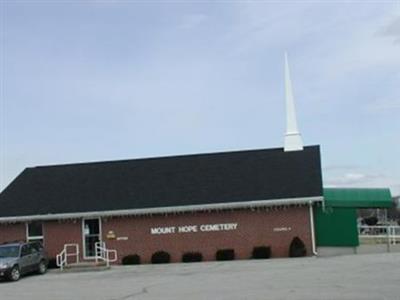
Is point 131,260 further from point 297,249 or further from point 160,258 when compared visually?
point 297,249

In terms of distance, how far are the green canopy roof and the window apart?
14.7 meters

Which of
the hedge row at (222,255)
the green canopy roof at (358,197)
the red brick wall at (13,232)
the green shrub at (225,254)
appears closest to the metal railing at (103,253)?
the hedge row at (222,255)

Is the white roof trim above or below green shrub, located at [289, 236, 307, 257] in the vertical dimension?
above

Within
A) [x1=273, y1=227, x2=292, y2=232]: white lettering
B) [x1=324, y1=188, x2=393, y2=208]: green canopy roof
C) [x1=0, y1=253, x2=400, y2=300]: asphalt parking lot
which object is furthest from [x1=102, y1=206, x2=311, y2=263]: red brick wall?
[x1=0, y1=253, x2=400, y2=300]: asphalt parking lot

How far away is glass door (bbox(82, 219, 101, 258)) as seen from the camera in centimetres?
3525

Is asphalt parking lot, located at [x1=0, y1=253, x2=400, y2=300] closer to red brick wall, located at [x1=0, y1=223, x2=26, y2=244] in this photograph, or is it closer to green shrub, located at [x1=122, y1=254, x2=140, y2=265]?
green shrub, located at [x1=122, y1=254, x2=140, y2=265]

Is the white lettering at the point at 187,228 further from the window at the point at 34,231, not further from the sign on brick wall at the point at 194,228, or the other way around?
the window at the point at 34,231

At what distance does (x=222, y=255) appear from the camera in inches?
1316

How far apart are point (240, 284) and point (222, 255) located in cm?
1394

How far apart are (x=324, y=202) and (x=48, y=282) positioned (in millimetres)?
14296

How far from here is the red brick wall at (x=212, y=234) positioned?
3325 cm

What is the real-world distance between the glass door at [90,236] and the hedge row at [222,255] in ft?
6.20

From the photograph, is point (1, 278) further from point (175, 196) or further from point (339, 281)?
point (339, 281)

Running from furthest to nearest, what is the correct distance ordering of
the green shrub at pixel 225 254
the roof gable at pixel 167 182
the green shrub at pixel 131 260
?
the roof gable at pixel 167 182 < the green shrub at pixel 131 260 < the green shrub at pixel 225 254
